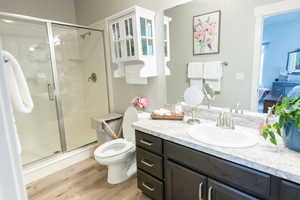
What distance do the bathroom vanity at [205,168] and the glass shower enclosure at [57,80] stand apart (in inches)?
59.5

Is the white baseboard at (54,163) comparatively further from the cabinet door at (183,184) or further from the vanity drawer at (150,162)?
the cabinet door at (183,184)

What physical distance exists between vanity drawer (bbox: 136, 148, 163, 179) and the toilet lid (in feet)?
1.55

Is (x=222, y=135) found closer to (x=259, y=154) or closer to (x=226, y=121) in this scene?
(x=226, y=121)

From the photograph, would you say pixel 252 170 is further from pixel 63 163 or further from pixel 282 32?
pixel 63 163

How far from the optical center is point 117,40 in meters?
2.02

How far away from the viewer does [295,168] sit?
2.83ft

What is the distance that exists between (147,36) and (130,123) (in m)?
1.03

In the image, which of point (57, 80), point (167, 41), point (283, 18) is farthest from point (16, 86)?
point (283, 18)

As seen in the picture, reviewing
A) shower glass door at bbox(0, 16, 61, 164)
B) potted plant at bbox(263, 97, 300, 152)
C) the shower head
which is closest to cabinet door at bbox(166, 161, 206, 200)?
potted plant at bbox(263, 97, 300, 152)

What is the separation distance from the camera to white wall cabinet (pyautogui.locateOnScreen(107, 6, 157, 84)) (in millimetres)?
1796

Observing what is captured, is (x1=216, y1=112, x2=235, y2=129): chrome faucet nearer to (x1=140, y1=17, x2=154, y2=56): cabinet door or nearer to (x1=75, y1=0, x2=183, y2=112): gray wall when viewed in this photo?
(x1=75, y1=0, x2=183, y2=112): gray wall

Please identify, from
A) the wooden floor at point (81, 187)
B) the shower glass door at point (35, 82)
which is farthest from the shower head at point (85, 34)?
the wooden floor at point (81, 187)

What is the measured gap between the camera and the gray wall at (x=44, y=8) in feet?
7.91

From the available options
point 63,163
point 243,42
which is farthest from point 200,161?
point 63,163
